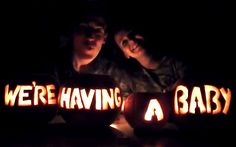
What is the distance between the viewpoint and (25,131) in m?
3.25

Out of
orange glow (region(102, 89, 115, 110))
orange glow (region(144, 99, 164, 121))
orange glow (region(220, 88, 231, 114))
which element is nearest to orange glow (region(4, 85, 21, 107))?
orange glow (region(102, 89, 115, 110))

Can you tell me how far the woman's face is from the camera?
3.87 meters

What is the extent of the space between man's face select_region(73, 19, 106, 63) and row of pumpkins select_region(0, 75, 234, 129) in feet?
2.42

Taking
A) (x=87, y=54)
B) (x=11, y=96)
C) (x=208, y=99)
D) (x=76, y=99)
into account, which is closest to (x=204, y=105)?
(x=208, y=99)

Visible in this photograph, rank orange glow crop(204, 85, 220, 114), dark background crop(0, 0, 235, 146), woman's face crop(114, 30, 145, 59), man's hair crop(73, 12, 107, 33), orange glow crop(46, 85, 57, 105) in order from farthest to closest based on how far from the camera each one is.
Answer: dark background crop(0, 0, 235, 146) < woman's face crop(114, 30, 145, 59) < man's hair crop(73, 12, 107, 33) < orange glow crop(46, 85, 57, 105) < orange glow crop(204, 85, 220, 114)

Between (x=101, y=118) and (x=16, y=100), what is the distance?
2.55 feet

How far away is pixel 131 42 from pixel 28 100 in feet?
4.27

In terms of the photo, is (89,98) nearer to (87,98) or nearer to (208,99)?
(87,98)

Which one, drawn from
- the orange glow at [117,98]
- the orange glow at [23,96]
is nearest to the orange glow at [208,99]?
the orange glow at [117,98]

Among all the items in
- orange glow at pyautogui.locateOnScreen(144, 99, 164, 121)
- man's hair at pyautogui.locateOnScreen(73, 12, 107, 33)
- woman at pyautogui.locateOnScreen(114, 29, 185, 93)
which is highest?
man's hair at pyautogui.locateOnScreen(73, 12, 107, 33)

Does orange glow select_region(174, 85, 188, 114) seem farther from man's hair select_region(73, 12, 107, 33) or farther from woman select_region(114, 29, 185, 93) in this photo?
man's hair select_region(73, 12, 107, 33)

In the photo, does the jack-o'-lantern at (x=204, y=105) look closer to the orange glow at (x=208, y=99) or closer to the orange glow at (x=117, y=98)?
the orange glow at (x=208, y=99)

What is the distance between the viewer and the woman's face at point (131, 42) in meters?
A: 3.87

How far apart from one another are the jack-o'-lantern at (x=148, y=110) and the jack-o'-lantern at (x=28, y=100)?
74 cm
